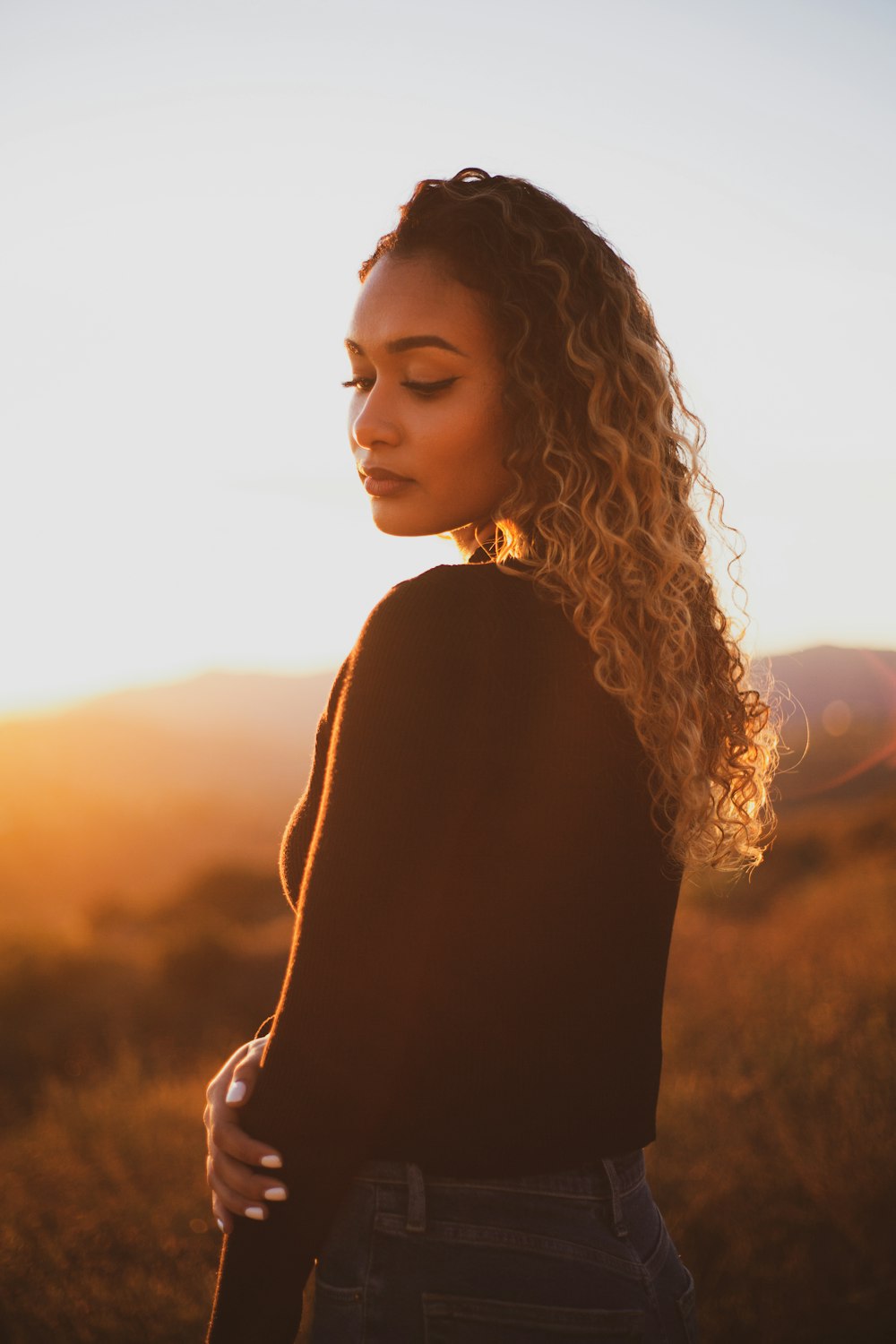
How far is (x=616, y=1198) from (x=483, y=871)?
57cm

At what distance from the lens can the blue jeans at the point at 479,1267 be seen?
4.17 ft

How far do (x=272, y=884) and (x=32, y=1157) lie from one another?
1762 cm

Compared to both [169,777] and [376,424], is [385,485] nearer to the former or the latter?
[376,424]

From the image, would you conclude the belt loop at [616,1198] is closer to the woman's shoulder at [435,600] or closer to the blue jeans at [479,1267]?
the blue jeans at [479,1267]

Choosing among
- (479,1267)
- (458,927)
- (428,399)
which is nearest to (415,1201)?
(479,1267)

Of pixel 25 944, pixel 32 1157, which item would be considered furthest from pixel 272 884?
pixel 32 1157

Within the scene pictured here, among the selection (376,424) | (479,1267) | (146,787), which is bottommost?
(479,1267)

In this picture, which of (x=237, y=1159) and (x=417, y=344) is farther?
(x=417, y=344)

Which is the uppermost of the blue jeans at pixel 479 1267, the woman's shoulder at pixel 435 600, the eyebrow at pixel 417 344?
the eyebrow at pixel 417 344

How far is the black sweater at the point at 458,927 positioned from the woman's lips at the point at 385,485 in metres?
0.39

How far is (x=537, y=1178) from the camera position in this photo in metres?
1.35

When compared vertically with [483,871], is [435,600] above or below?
above

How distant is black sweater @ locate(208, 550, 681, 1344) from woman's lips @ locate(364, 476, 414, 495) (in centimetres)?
39

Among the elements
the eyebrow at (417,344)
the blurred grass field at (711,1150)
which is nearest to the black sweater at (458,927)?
the eyebrow at (417,344)
